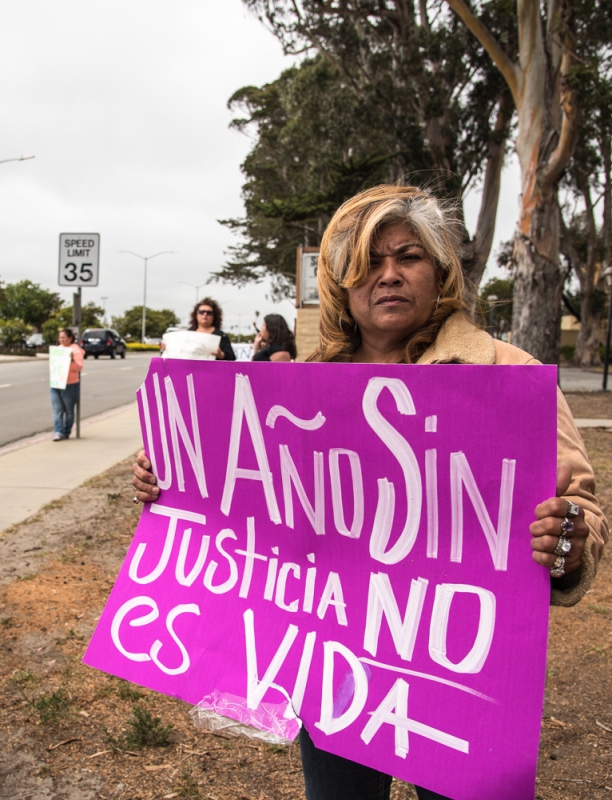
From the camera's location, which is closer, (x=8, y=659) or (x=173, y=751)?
(x=173, y=751)

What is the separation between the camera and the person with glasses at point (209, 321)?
26.3 ft

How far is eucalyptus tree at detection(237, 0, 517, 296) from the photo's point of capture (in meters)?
20.8

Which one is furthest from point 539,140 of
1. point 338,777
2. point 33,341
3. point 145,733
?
point 33,341

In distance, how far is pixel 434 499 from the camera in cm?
149

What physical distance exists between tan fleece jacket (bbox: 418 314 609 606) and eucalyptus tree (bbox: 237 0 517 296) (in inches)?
780

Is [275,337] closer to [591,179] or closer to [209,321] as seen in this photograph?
[209,321]

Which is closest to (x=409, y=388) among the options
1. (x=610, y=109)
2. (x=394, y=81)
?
(x=610, y=109)

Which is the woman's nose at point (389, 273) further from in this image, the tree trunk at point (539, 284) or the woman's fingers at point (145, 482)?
the tree trunk at point (539, 284)

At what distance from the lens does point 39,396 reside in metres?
16.4

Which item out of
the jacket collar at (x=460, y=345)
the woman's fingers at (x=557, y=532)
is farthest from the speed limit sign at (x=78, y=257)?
the woman's fingers at (x=557, y=532)

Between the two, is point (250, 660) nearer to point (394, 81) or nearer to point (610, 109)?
point (610, 109)

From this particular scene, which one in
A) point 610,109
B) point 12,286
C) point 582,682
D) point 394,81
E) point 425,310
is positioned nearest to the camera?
point 425,310

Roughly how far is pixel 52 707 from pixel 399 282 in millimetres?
2182

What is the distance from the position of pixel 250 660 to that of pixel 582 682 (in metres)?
2.24
